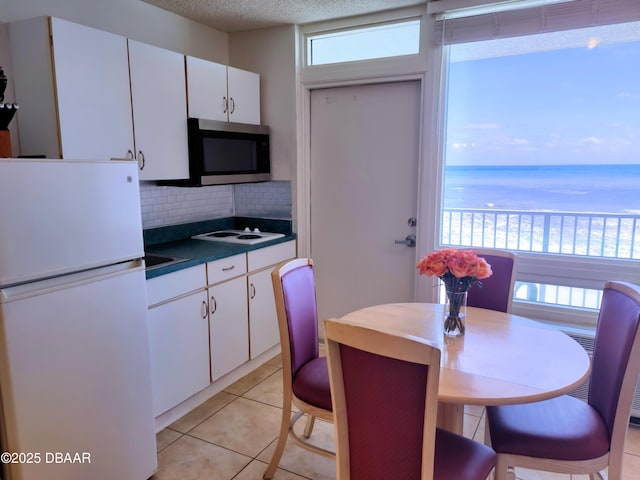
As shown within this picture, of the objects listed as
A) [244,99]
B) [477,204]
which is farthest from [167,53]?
[477,204]

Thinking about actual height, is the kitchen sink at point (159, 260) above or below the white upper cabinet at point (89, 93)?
below

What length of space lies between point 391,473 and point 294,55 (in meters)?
2.92

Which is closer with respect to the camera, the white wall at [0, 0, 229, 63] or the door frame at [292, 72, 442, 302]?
the white wall at [0, 0, 229, 63]

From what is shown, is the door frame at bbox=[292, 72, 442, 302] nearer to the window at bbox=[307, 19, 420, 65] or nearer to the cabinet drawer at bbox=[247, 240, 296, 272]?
the window at bbox=[307, 19, 420, 65]

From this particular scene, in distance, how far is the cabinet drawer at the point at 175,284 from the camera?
7.59ft

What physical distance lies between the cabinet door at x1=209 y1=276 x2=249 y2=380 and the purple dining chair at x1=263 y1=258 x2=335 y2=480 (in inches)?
32.0

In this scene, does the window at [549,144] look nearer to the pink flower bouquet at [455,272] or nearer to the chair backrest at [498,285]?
the chair backrest at [498,285]

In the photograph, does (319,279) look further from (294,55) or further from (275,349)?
(294,55)

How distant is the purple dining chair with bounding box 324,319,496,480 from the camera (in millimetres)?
1169

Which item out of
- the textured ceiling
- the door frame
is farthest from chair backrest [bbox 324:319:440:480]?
the textured ceiling

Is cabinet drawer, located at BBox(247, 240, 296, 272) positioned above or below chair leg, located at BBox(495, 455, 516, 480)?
above

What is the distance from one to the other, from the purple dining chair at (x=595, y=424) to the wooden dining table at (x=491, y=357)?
0.10m

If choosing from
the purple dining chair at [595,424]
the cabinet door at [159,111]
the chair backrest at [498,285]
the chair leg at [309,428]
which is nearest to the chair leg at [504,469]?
the purple dining chair at [595,424]

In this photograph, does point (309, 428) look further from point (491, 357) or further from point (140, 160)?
point (140, 160)
